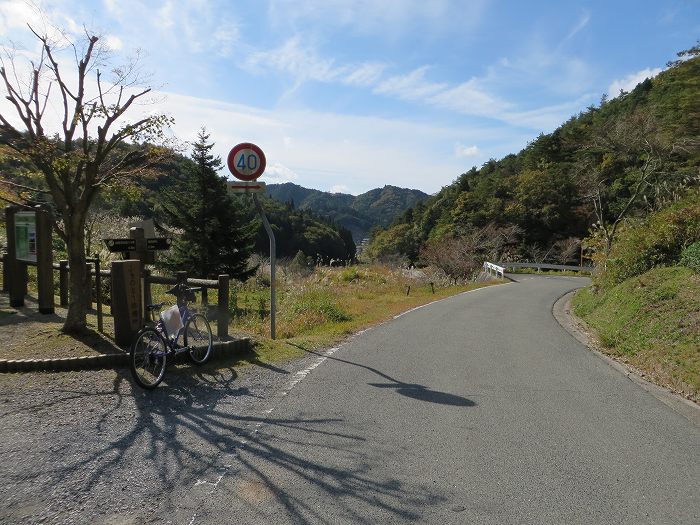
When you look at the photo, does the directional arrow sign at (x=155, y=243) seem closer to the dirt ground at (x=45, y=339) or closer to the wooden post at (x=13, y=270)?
the dirt ground at (x=45, y=339)

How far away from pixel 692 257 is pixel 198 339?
977cm

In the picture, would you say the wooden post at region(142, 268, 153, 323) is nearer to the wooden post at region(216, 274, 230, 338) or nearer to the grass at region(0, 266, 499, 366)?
the grass at region(0, 266, 499, 366)

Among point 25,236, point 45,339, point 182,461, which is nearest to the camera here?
point 182,461

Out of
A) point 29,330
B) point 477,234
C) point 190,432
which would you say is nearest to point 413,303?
point 29,330

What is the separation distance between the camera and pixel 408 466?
3.73m

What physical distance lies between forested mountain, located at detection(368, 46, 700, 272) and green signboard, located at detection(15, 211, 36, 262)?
16.7 metres

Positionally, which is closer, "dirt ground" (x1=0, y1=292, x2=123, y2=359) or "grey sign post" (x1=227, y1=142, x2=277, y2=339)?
"dirt ground" (x1=0, y1=292, x2=123, y2=359)

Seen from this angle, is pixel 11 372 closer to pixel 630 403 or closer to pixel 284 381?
pixel 284 381

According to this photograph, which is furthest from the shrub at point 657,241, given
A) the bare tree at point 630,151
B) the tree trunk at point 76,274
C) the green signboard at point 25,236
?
the green signboard at point 25,236

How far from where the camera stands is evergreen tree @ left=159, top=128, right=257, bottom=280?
19.7m

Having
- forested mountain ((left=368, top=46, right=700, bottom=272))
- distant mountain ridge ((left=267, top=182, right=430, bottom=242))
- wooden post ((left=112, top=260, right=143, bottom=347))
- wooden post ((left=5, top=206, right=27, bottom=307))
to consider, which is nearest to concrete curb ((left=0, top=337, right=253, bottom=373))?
wooden post ((left=112, top=260, right=143, bottom=347))

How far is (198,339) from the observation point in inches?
246

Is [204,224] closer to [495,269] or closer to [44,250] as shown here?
[44,250]

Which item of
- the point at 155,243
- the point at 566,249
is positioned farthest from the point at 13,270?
the point at 566,249
